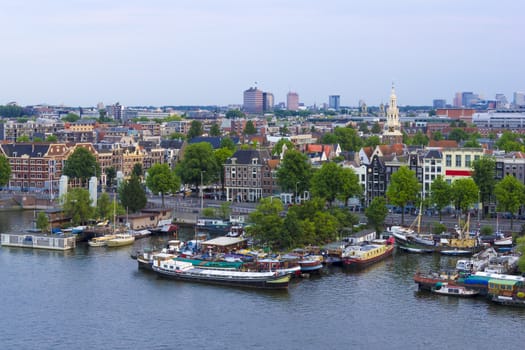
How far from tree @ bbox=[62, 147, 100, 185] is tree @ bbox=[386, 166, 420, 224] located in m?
24.3

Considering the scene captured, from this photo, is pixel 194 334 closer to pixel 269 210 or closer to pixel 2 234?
pixel 269 210

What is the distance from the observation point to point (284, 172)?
51.5 m

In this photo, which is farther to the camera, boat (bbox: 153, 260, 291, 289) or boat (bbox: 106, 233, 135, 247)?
boat (bbox: 106, 233, 135, 247)

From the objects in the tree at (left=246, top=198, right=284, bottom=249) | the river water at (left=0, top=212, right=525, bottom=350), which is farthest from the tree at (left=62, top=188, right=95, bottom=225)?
the tree at (left=246, top=198, right=284, bottom=249)

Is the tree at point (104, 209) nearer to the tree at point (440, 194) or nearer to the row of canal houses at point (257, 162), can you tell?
the row of canal houses at point (257, 162)

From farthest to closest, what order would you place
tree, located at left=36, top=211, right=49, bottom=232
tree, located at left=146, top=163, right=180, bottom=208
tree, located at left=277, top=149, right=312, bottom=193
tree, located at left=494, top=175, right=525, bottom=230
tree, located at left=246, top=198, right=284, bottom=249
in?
1. tree, located at left=146, top=163, right=180, bottom=208
2. tree, located at left=277, top=149, right=312, bottom=193
3. tree, located at left=36, top=211, right=49, bottom=232
4. tree, located at left=494, top=175, right=525, bottom=230
5. tree, located at left=246, top=198, right=284, bottom=249

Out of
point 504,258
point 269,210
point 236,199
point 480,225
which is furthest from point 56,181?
point 504,258

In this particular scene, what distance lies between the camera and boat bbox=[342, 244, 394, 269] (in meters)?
36.2

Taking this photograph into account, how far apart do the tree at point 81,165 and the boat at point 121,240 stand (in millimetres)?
19067

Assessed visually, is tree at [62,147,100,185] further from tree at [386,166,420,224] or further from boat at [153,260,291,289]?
boat at [153,260,291,289]

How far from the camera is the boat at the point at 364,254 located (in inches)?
1423

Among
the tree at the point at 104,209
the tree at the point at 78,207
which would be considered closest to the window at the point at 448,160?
the tree at the point at 104,209

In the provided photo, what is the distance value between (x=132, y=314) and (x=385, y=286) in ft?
32.8

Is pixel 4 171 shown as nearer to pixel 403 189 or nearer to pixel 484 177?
pixel 403 189
